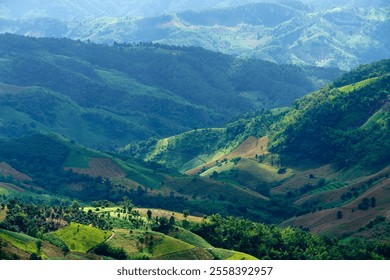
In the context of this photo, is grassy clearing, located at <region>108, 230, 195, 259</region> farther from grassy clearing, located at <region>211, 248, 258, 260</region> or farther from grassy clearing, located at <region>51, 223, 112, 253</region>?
grassy clearing, located at <region>211, 248, 258, 260</region>

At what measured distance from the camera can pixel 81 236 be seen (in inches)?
6845

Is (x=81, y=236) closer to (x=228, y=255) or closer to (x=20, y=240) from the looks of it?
(x=20, y=240)

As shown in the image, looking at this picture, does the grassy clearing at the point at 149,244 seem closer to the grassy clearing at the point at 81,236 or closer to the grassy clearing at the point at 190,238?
the grassy clearing at the point at 81,236

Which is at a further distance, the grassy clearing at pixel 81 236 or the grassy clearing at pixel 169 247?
→ the grassy clearing at pixel 169 247

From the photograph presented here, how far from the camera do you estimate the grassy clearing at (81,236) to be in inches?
6654

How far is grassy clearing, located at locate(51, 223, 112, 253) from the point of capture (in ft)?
554

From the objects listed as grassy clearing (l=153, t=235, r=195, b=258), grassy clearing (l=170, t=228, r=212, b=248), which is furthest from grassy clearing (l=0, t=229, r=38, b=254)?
grassy clearing (l=170, t=228, r=212, b=248)

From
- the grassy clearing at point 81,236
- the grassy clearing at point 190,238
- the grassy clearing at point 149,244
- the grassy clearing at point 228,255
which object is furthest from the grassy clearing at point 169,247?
Result: the grassy clearing at point 81,236

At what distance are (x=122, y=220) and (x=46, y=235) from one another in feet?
101

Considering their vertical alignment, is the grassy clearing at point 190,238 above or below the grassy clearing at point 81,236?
above

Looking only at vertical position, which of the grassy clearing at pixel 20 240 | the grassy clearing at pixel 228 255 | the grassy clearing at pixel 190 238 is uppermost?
the grassy clearing at pixel 190 238

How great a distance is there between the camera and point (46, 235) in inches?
6683

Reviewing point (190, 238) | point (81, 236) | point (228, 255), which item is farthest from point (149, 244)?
point (228, 255)

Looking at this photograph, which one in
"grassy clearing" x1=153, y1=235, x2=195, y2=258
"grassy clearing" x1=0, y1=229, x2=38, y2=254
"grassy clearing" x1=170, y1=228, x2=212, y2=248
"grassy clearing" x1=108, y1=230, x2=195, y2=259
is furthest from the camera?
"grassy clearing" x1=170, y1=228, x2=212, y2=248
